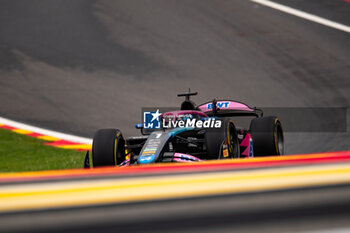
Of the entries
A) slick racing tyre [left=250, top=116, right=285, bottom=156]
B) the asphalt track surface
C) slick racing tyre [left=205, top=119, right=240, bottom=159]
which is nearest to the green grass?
the asphalt track surface

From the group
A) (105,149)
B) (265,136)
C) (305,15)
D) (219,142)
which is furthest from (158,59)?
(219,142)

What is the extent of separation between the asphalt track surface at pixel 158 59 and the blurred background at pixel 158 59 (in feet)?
0.09

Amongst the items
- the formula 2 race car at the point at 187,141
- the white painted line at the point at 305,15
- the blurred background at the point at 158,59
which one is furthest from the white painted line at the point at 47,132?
the white painted line at the point at 305,15

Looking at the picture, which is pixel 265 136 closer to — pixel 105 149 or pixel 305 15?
pixel 105 149

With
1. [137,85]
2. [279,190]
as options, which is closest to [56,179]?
[279,190]

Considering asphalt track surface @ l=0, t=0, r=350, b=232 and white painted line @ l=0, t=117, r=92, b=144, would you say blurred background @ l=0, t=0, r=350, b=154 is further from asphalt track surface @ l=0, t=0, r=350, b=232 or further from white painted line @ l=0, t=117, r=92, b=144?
white painted line @ l=0, t=117, r=92, b=144

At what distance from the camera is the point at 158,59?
12.8 metres

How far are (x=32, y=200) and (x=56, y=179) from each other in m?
0.25

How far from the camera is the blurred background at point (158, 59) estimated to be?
10.0 metres

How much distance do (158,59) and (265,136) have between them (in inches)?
288

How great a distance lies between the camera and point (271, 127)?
19.2 feet

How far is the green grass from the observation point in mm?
6300

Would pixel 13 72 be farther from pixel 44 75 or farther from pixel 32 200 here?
pixel 32 200

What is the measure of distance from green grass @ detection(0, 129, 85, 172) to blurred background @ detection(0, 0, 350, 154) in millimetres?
1283
